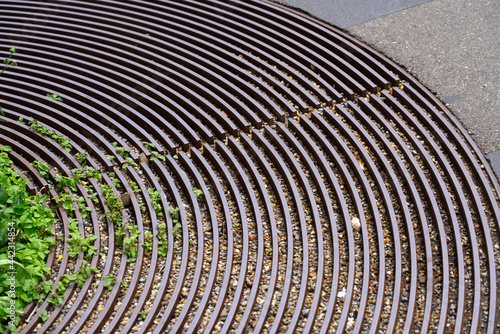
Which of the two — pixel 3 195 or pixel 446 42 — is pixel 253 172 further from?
pixel 446 42

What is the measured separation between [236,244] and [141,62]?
8.20 feet

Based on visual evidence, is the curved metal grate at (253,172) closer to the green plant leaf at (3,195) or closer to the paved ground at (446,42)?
the paved ground at (446,42)

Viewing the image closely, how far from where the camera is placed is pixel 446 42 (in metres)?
5.46

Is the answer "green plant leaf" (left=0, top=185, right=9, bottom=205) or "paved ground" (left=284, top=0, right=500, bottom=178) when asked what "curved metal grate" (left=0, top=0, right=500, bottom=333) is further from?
"green plant leaf" (left=0, top=185, right=9, bottom=205)

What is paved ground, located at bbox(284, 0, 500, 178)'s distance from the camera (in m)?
4.68

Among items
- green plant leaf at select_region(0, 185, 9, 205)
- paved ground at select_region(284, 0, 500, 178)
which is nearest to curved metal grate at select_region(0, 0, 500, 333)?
paved ground at select_region(284, 0, 500, 178)

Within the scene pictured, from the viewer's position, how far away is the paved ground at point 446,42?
468cm

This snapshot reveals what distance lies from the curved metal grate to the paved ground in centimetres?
20

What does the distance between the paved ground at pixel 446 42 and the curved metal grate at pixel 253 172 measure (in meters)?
0.20

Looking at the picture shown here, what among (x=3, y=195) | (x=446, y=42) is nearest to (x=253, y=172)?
(x=3, y=195)

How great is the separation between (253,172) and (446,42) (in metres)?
2.82

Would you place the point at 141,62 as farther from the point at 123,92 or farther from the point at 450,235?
the point at 450,235

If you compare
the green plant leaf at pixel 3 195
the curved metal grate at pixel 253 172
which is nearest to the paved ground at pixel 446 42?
the curved metal grate at pixel 253 172

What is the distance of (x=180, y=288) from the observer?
3.36m
